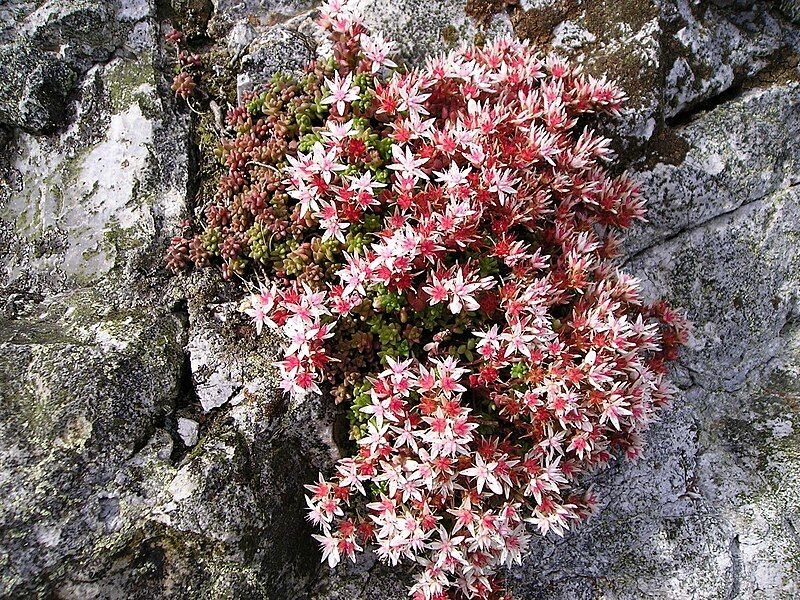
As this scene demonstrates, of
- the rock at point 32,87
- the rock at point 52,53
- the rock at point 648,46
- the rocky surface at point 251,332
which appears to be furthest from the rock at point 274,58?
the rock at point 648,46

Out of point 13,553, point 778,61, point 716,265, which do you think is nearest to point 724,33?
point 778,61

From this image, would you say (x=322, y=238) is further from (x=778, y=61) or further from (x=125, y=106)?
(x=778, y=61)

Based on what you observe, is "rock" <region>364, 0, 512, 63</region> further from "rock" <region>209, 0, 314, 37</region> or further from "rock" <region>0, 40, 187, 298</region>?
"rock" <region>0, 40, 187, 298</region>

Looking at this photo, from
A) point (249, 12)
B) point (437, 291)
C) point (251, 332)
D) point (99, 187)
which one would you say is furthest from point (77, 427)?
point (249, 12)

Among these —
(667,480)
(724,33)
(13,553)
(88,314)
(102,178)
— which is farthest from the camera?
(724,33)

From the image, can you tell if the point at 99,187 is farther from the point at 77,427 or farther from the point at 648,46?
the point at 648,46
